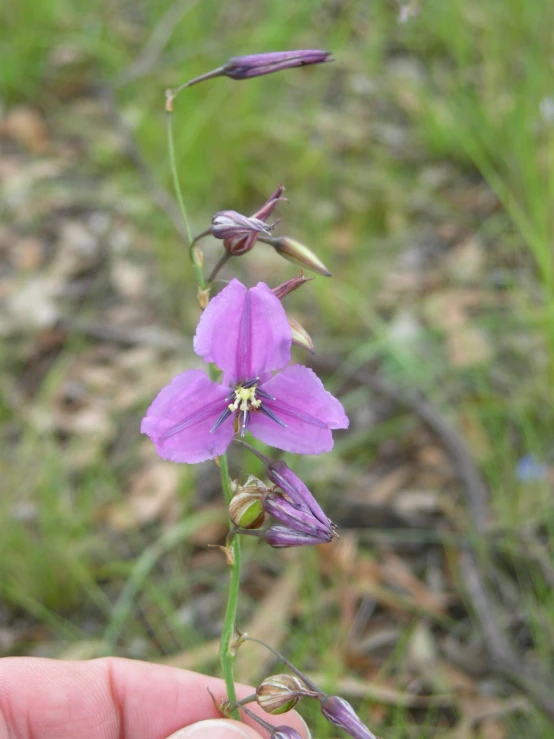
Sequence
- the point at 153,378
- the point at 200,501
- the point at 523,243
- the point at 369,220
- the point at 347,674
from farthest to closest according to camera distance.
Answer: the point at 369,220
the point at 523,243
the point at 153,378
the point at 200,501
the point at 347,674

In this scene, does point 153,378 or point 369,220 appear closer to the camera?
point 153,378

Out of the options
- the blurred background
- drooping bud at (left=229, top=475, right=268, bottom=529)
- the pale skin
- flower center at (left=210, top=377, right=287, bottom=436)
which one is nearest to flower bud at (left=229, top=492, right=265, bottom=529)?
drooping bud at (left=229, top=475, right=268, bottom=529)

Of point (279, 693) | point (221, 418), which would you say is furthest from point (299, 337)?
point (279, 693)

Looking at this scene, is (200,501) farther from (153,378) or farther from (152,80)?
(152,80)

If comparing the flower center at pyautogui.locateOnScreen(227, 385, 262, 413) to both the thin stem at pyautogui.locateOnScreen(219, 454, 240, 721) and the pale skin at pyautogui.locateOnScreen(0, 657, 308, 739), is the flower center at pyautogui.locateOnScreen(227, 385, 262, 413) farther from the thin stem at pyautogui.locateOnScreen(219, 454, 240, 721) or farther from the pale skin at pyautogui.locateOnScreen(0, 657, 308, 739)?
the pale skin at pyautogui.locateOnScreen(0, 657, 308, 739)

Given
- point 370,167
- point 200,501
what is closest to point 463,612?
point 200,501

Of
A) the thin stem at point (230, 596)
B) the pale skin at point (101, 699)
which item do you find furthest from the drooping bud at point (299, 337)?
the pale skin at point (101, 699)

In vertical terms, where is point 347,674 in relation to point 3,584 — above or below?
below
